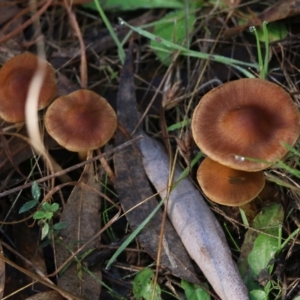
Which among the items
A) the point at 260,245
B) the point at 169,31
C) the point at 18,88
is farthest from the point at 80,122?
the point at 260,245

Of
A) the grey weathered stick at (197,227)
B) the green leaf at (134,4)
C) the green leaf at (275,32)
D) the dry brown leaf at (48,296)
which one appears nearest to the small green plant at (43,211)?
the dry brown leaf at (48,296)

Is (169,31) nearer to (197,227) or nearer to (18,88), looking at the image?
(18,88)

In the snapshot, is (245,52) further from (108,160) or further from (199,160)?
(108,160)

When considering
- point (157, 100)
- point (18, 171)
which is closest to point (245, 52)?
point (157, 100)

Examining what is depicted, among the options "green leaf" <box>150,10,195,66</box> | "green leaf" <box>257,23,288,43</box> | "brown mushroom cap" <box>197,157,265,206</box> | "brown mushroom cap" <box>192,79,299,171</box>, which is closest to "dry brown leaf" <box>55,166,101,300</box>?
"brown mushroom cap" <box>197,157,265,206</box>

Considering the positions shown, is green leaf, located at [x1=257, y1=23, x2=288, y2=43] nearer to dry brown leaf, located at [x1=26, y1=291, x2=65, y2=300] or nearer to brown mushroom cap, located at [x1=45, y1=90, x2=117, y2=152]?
brown mushroom cap, located at [x1=45, y1=90, x2=117, y2=152]

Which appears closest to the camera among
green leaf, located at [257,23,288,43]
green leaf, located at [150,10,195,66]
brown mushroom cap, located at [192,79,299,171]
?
brown mushroom cap, located at [192,79,299,171]
